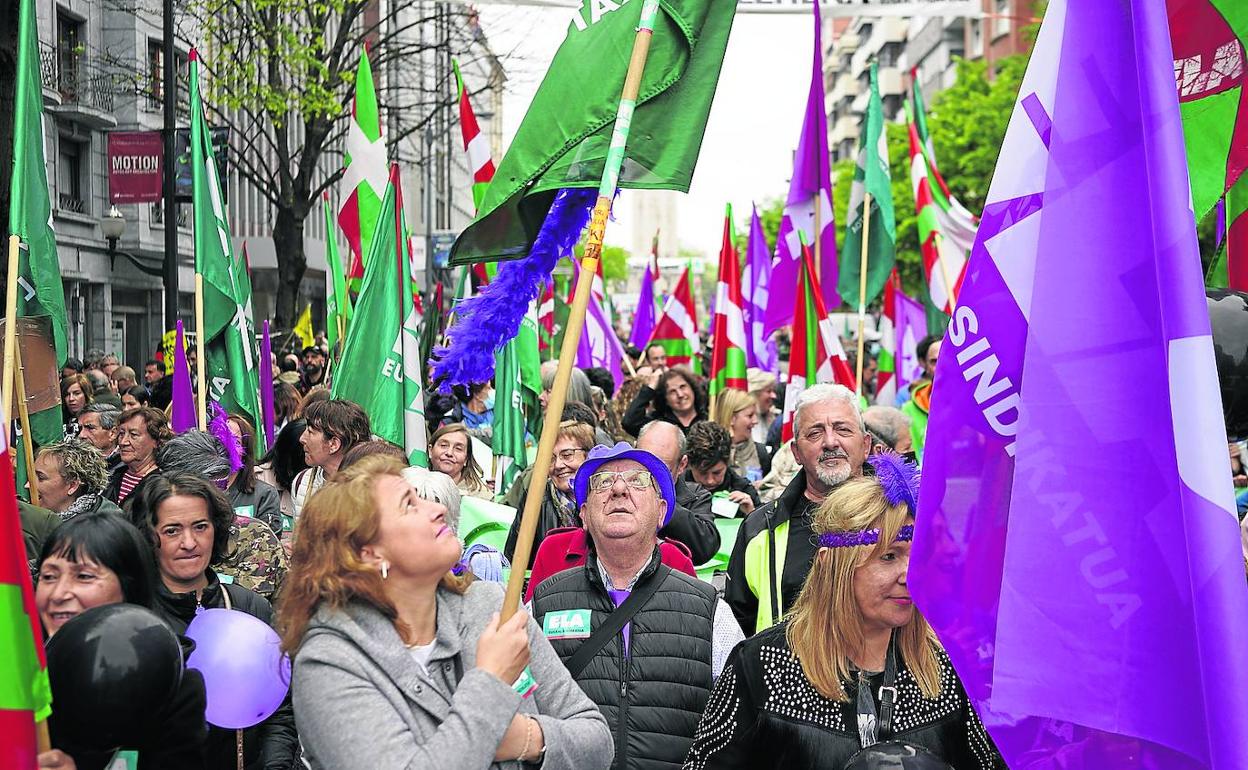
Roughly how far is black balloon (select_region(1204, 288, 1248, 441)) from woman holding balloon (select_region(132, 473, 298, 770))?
2.26 metres

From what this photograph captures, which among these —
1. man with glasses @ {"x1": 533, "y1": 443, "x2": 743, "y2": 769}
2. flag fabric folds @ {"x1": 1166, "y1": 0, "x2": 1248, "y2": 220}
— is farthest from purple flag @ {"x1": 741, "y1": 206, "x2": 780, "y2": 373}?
flag fabric folds @ {"x1": 1166, "y1": 0, "x2": 1248, "y2": 220}

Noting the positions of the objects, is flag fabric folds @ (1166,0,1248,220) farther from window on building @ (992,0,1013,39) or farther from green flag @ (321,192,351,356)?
window on building @ (992,0,1013,39)

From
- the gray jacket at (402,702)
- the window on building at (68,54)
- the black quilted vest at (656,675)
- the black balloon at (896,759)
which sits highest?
the window on building at (68,54)

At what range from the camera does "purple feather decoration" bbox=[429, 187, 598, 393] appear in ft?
13.2

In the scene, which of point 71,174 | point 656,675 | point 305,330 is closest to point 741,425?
point 656,675

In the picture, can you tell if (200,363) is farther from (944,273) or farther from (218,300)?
(944,273)

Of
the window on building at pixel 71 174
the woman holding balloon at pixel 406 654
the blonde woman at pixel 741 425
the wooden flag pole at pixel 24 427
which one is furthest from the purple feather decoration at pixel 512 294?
the window on building at pixel 71 174

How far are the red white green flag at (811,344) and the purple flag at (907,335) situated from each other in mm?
3682

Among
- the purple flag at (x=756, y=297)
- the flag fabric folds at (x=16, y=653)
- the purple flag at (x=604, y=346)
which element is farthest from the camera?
the purple flag at (x=604, y=346)

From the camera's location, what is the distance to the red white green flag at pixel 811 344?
973 centimetres

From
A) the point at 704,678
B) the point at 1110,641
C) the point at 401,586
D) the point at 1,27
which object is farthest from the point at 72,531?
the point at 1,27

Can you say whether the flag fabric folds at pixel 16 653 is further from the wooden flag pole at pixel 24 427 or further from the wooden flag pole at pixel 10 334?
the wooden flag pole at pixel 24 427

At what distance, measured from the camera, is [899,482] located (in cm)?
346

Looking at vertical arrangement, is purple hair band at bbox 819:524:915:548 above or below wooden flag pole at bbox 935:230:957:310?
below
